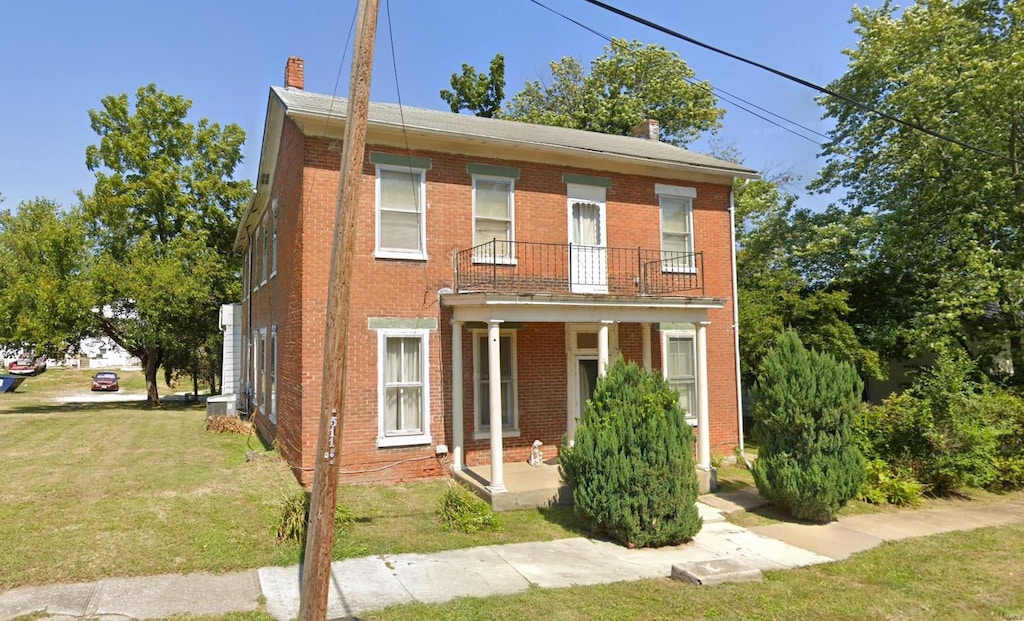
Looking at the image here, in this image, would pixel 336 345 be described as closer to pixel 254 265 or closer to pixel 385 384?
pixel 385 384

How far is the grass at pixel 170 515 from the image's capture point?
711 cm

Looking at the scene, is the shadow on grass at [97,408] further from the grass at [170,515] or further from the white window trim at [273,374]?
the white window trim at [273,374]

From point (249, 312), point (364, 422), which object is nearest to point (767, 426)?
point (364, 422)

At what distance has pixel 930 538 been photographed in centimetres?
905

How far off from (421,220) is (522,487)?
5.25 m

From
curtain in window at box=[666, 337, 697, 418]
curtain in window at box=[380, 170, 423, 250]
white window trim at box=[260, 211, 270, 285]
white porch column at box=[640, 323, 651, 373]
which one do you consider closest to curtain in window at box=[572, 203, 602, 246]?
white porch column at box=[640, 323, 651, 373]

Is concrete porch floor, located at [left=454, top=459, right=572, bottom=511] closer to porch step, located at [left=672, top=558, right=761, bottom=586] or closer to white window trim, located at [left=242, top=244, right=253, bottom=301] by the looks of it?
porch step, located at [left=672, top=558, right=761, bottom=586]

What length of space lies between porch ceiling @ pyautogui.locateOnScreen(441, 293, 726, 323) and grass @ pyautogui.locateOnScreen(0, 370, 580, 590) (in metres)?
3.21

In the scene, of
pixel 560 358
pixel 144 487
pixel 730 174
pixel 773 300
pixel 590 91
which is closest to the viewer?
pixel 144 487

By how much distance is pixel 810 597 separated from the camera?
6770 millimetres

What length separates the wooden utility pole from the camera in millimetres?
5301

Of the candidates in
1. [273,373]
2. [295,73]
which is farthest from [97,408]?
[295,73]

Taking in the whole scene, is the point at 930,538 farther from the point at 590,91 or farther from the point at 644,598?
the point at 590,91

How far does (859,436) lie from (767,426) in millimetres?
2612
